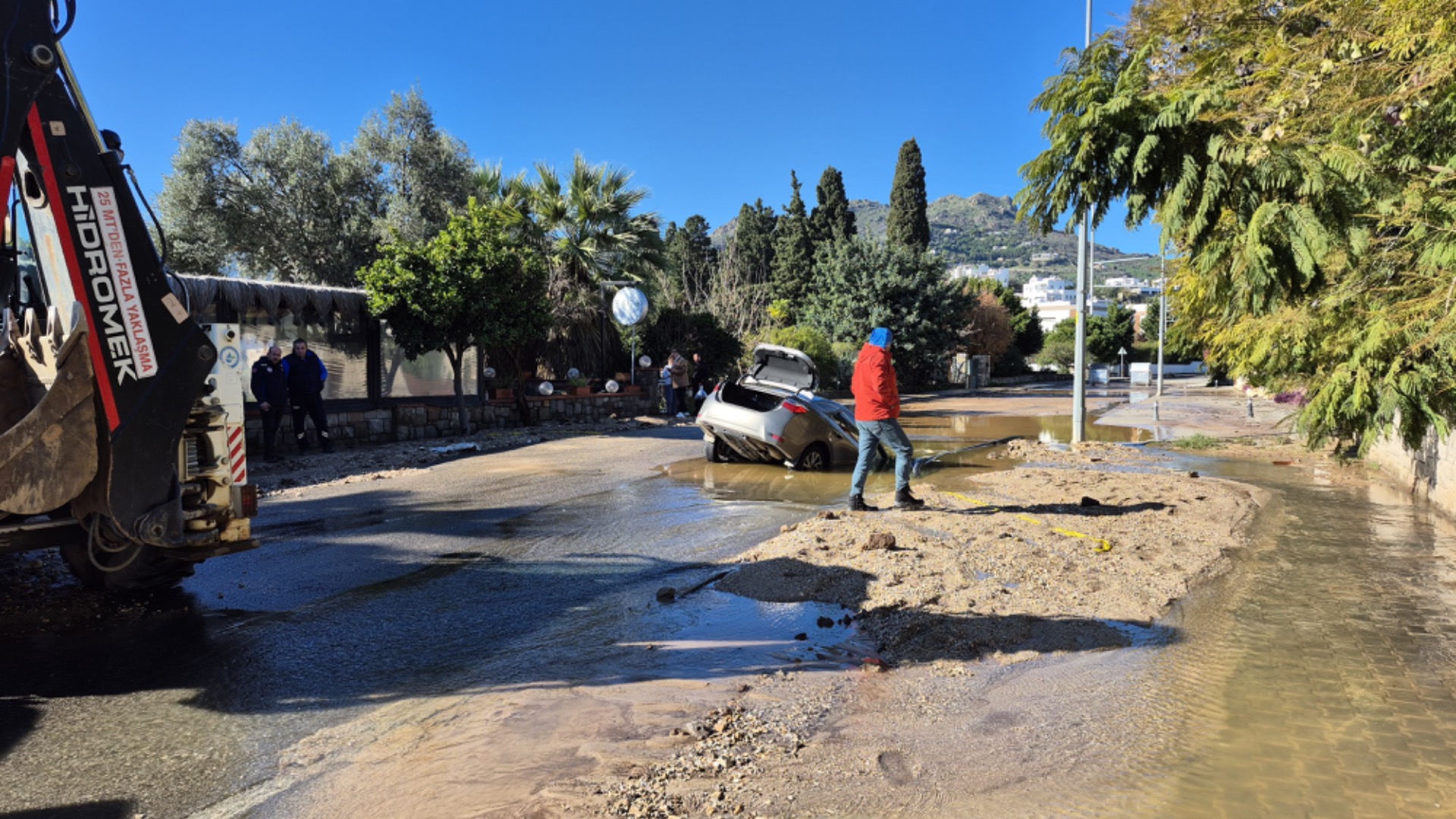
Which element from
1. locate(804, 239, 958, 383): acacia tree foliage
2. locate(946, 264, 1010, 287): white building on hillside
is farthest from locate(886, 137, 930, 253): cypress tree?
locate(804, 239, 958, 383): acacia tree foliage

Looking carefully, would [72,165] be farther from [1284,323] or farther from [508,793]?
[1284,323]

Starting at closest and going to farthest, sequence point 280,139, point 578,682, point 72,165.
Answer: point 578,682
point 72,165
point 280,139

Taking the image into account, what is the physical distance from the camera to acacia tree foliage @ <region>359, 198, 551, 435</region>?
1616 centimetres

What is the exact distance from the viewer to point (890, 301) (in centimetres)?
3788

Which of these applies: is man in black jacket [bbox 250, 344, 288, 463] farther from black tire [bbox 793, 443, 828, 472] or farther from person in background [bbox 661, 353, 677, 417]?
person in background [bbox 661, 353, 677, 417]

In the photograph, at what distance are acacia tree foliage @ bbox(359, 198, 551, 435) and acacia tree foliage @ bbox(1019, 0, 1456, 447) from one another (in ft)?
37.1

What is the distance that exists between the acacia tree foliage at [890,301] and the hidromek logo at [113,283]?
33.3m

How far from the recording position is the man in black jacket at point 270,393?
44.6 feet

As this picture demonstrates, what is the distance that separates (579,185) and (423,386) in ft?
25.7

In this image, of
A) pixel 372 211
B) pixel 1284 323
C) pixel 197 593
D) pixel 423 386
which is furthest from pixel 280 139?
pixel 1284 323

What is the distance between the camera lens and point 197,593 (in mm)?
6055

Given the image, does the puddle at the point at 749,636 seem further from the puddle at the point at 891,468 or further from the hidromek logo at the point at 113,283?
the puddle at the point at 891,468

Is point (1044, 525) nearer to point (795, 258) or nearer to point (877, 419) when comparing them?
point (877, 419)

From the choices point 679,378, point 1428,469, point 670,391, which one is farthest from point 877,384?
point 670,391
